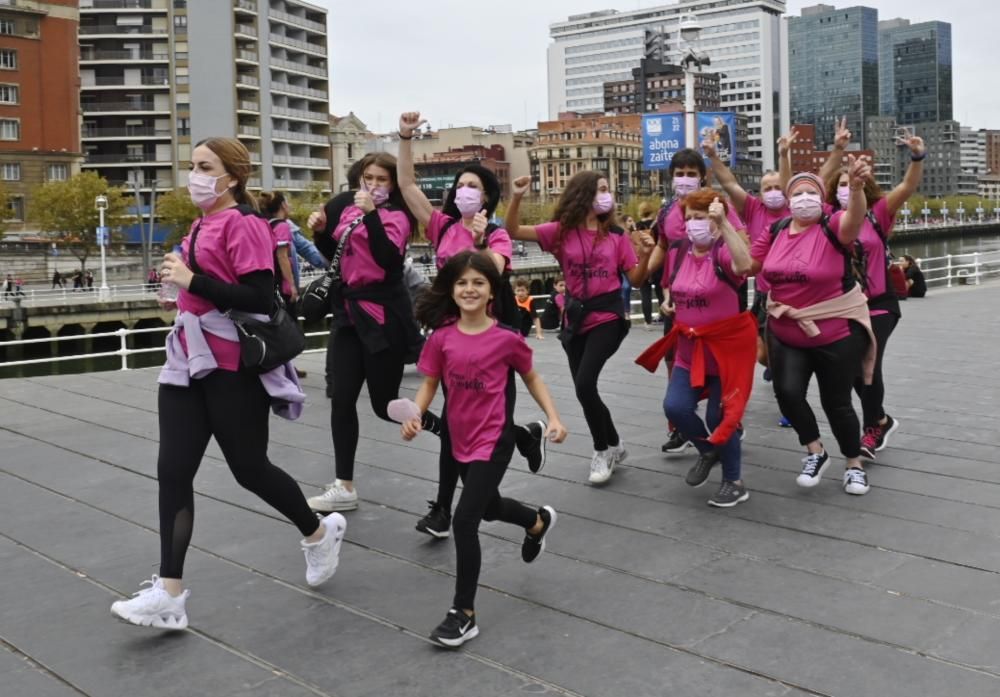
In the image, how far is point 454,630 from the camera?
416cm

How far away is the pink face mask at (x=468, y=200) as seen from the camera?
605 centimetres

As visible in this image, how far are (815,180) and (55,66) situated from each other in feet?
Result: 225

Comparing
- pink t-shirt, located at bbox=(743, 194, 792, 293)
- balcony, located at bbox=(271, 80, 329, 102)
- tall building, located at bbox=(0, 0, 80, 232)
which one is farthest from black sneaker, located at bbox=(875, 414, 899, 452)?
balcony, located at bbox=(271, 80, 329, 102)

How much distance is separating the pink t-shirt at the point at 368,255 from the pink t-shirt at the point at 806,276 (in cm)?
200

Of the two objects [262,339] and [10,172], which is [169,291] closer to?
[262,339]

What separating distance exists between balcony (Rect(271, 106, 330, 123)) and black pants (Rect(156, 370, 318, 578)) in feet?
288

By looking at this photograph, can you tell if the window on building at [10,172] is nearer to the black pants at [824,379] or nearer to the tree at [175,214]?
the tree at [175,214]

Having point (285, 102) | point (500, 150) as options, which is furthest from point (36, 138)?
point (500, 150)

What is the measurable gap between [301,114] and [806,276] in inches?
3518

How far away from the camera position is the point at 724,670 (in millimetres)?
3902

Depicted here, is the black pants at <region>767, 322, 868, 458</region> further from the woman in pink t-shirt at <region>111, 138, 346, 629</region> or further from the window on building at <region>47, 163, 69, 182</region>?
the window on building at <region>47, 163, 69, 182</region>

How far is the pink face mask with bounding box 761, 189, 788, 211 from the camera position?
23.9 feet

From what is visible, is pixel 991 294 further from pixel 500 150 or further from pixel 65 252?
pixel 500 150

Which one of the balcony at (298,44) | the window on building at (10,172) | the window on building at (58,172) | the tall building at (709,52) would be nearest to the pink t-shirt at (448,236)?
the window on building at (10,172)
